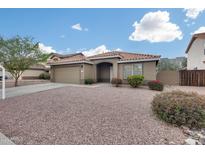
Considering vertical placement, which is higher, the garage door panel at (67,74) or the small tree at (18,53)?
the small tree at (18,53)

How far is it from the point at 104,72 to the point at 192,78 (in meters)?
11.1

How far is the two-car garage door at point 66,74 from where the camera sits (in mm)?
16828

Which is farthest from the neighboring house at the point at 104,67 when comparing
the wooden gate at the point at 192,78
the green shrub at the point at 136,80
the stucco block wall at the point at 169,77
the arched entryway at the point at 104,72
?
the wooden gate at the point at 192,78

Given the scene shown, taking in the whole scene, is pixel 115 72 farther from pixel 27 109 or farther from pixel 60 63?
pixel 27 109

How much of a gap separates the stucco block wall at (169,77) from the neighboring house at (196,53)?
180 inches

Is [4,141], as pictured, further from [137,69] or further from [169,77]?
[169,77]

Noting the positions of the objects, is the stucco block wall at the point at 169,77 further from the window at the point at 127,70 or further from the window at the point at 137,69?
the window at the point at 127,70

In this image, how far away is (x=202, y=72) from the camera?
48.5ft

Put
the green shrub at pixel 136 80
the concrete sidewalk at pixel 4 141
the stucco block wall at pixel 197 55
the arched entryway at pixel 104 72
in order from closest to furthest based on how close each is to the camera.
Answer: the concrete sidewalk at pixel 4 141
the green shrub at pixel 136 80
the stucco block wall at pixel 197 55
the arched entryway at pixel 104 72

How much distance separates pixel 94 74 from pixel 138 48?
9.98 meters

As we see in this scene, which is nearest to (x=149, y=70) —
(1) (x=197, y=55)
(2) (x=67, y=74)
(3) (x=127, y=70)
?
(3) (x=127, y=70)

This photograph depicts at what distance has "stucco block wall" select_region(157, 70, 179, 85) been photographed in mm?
16337
